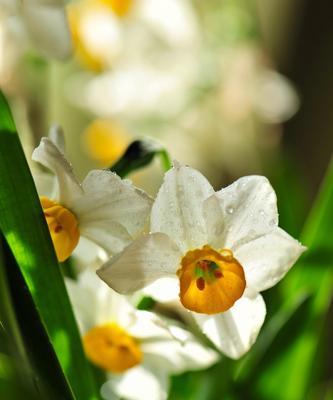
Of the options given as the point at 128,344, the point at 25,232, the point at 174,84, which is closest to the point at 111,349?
the point at 128,344

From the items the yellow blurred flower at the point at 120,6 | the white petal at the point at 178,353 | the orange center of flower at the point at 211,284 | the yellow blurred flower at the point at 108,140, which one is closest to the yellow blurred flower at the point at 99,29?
the yellow blurred flower at the point at 120,6

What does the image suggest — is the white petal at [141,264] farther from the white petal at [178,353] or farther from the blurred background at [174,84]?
the blurred background at [174,84]

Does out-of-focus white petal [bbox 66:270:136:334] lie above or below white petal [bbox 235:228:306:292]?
below

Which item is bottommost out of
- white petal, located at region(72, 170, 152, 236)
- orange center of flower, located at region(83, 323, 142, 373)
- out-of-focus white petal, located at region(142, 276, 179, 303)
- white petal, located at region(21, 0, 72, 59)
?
orange center of flower, located at region(83, 323, 142, 373)

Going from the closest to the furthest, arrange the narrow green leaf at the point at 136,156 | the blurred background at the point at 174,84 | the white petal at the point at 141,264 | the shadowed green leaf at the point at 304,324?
the white petal at the point at 141,264 < the narrow green leaf at the point at 136,156 < the shadowed green leaf at the point at 304,324 < the blurred background at the point at 174,84

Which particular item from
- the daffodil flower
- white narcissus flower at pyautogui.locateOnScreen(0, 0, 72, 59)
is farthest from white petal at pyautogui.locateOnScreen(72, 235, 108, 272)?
white narcissus flower at pyautogui.locateOnScreen(0, 0, 72, 59)

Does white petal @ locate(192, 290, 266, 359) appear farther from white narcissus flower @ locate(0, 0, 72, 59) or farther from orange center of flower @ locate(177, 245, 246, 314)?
white narcissus flower @ locate(0, 0, 72, 59)
